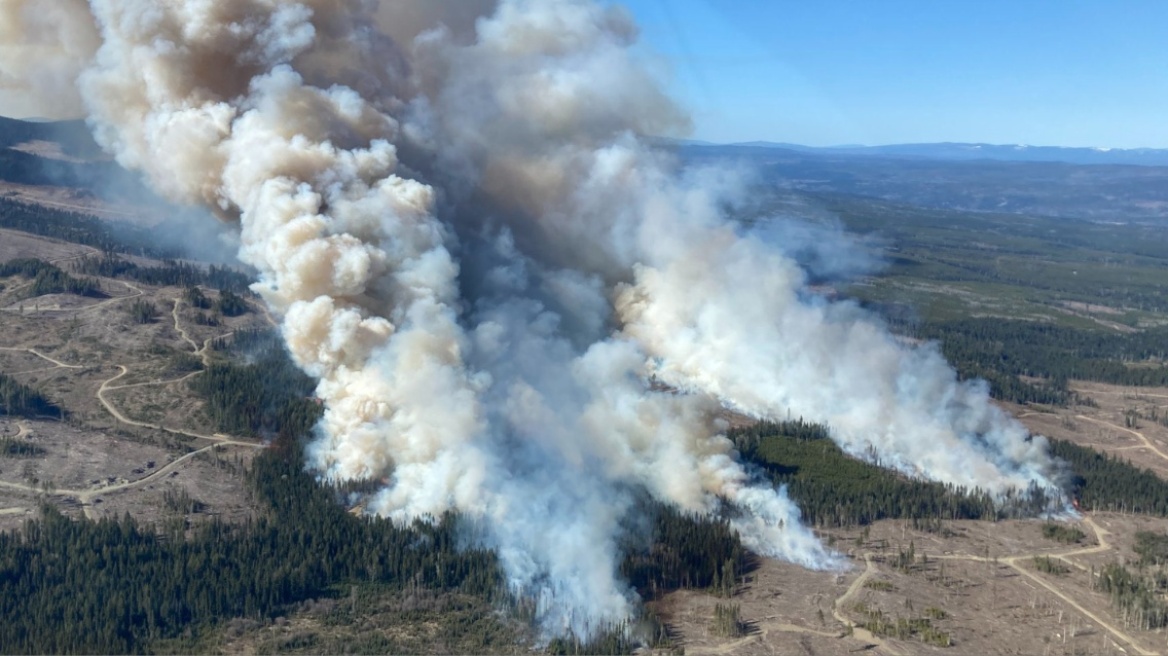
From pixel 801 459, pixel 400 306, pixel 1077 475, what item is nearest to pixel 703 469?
pixel 801 459

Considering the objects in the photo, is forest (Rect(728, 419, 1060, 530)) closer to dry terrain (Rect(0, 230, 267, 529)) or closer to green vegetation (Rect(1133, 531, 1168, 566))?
green vegetation (Rect(1133, 531, 1168, 566))

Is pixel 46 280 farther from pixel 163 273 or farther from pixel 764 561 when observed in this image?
pixel 764 561

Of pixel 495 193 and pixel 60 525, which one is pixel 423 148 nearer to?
pixel 495 193

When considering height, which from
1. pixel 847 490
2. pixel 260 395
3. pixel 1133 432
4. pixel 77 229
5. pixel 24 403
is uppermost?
pixel 77 229

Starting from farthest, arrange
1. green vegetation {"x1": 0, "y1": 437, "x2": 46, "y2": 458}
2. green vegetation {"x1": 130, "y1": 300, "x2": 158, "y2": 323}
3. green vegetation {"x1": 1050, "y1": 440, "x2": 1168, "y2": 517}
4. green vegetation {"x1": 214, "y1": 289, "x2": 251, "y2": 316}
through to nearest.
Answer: green vegetation {"x1": 214, "y1": 289, "x2": 251, "y2": 316} < green vegetation {"x1": 130, "y1": 300, "x2": 158, "y2": 323} < green vegetation {"x1": 1050, "y1": 440, "x2": 1168, "y2": 517} < green vegetation {"x1": 0, "y1": 437, "x2": 46, "y2": 458}

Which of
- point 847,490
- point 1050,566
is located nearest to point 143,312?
point 847,490

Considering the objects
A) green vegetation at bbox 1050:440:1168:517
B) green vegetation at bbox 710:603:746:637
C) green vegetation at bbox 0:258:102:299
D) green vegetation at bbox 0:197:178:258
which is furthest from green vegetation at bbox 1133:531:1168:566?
green vegetation at bbox 0:197:178:258
